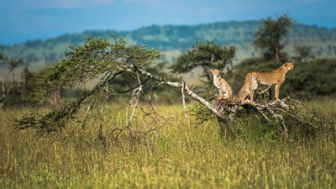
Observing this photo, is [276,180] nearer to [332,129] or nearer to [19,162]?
[332,129]

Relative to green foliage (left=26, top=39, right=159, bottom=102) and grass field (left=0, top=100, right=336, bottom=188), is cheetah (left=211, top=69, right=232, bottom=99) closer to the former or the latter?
grass field (left=0, top=100, right=336, bottom=188)

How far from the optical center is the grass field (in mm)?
9492

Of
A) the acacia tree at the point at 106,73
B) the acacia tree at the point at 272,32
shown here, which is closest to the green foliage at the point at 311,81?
the acacia tree at the point at 272,32

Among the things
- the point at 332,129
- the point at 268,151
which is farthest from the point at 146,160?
the point at 332,129

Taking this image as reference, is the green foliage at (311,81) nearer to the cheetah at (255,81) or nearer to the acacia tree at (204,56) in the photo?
the acacia tree at (204,56)

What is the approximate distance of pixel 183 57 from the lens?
143ft

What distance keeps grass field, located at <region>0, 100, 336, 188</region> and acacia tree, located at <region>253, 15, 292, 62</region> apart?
33.9 m

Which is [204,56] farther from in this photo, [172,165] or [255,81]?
[172,165]

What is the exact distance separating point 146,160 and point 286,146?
3717mm

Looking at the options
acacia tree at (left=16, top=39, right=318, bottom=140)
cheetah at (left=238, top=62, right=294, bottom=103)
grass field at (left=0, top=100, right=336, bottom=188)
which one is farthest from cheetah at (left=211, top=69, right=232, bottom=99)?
grass field at (left=0, top=100, right=336, bottom=188)

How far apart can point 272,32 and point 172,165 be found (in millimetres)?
38358

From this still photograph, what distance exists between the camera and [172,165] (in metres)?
10.9

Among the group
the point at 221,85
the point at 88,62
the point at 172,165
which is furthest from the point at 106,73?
the point at 172,165

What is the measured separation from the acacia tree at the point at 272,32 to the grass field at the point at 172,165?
3394 cm
